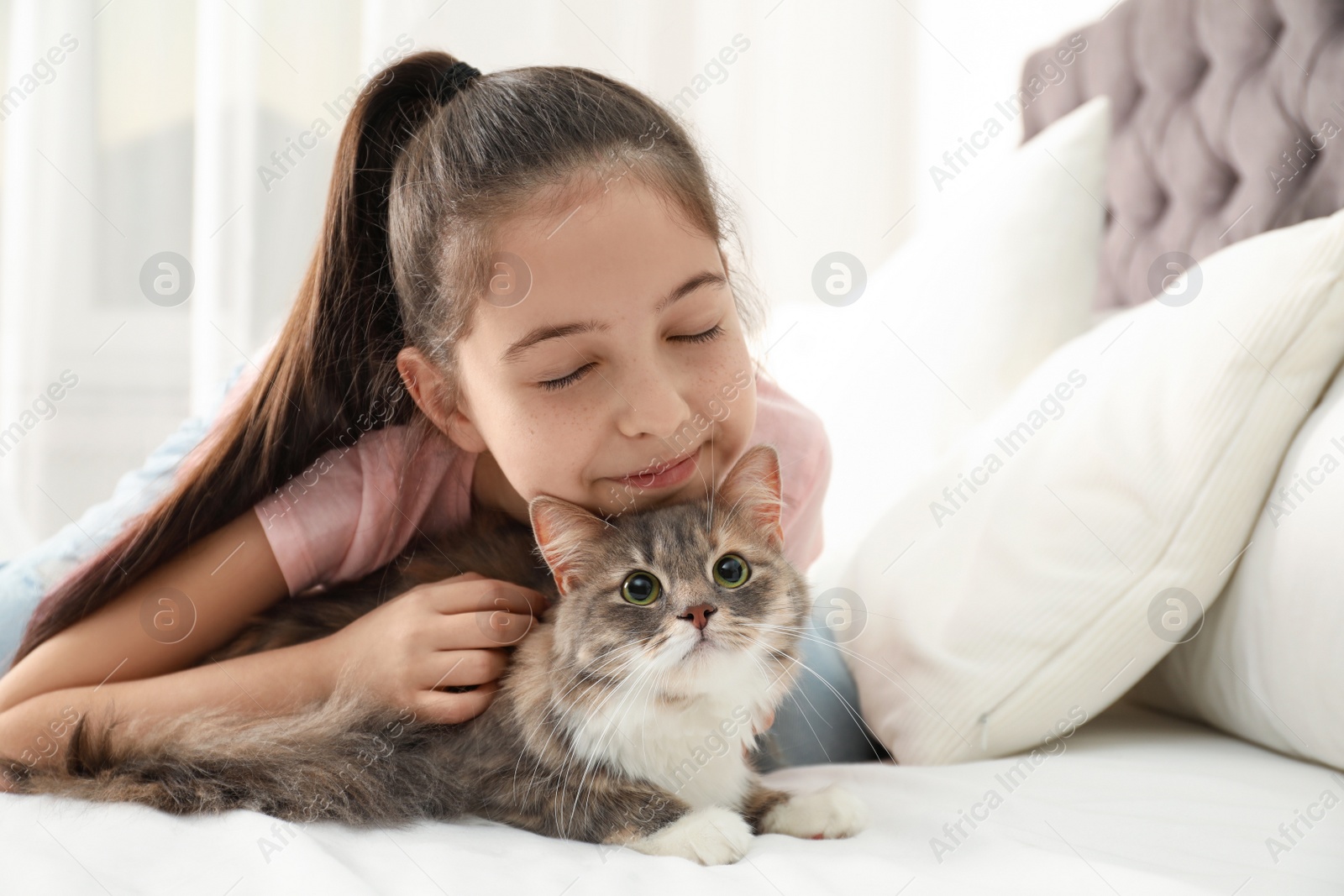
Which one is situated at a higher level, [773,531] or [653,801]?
[773,531]

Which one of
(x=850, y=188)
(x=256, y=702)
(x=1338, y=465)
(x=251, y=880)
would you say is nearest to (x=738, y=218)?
(x=1338, y=465)

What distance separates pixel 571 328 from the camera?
1287mm

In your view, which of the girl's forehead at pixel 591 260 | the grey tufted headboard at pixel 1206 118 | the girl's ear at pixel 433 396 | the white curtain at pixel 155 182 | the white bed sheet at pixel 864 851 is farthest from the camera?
the white curtain at pixel 155 182

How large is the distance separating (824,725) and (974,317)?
40.6 inches

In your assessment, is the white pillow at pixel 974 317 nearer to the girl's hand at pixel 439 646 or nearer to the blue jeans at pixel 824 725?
the blue jeans at pixel 824 725

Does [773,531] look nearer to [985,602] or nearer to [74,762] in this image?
[985,602]

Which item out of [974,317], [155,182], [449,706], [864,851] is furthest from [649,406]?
[155,182]

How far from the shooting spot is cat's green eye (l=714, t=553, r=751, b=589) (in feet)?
4.18

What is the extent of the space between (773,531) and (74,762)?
0.98m

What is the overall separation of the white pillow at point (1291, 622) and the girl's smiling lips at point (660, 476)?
82 cm

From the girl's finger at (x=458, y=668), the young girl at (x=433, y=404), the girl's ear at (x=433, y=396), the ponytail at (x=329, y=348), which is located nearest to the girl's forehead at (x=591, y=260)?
the young girl at (x=433, y=404)

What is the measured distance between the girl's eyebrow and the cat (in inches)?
8.4

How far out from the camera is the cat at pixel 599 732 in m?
1.16

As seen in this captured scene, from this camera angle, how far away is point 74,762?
1.24m
